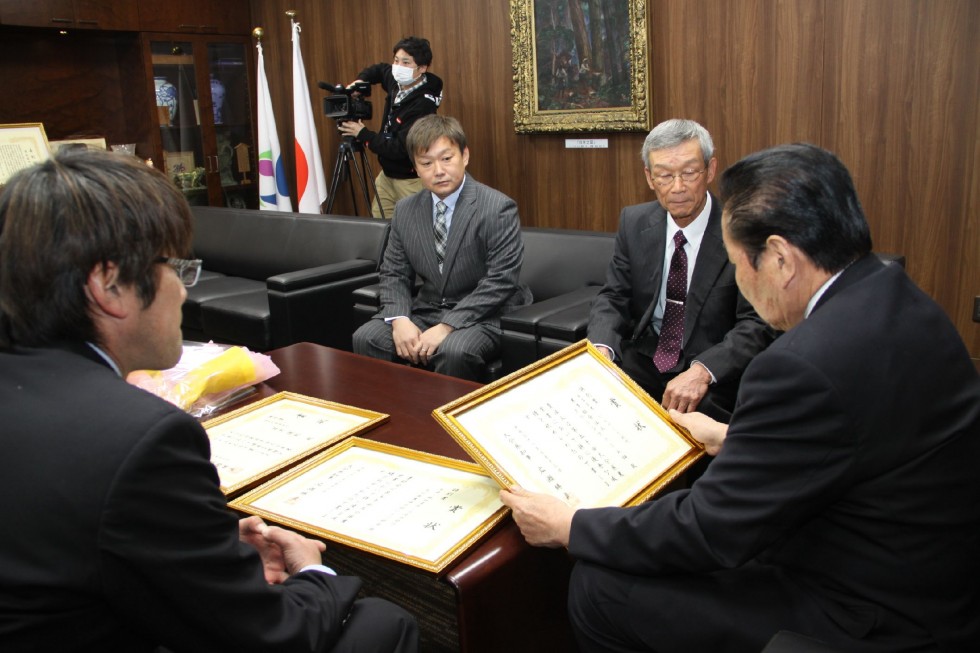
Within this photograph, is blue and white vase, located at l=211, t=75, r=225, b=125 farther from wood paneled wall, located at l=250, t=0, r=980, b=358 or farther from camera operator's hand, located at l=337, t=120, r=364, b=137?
wood paneled wall, located at l=250, t=0, r=980, b=358

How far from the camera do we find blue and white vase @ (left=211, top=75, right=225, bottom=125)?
6.37 m

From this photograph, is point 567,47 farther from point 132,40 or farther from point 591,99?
point 132,40

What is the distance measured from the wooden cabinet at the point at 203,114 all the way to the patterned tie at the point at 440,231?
149 inches

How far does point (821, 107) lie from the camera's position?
3.71 m

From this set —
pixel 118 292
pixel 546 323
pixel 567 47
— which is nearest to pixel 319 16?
pixel 567 47

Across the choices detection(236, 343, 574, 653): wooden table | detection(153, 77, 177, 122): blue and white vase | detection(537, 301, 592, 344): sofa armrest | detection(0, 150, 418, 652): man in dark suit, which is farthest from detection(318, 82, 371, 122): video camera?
detection(0, 150, 418, 652): man in dark suit

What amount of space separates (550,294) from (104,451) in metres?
2.74

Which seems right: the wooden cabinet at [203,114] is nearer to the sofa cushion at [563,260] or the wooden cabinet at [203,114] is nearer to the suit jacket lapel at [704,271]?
the sofa cushion at [563,260]

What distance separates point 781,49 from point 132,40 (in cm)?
491

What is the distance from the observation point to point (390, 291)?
10.7ft

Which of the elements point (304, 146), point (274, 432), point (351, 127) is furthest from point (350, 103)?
point (274, 432)

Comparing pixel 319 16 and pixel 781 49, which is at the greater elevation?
pixel 319 16

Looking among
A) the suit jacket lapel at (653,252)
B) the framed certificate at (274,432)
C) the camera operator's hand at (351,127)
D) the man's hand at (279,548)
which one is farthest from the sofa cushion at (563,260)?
the man's hand at (279,548)

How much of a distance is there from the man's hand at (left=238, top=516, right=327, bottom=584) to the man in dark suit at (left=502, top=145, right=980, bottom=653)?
510mm
